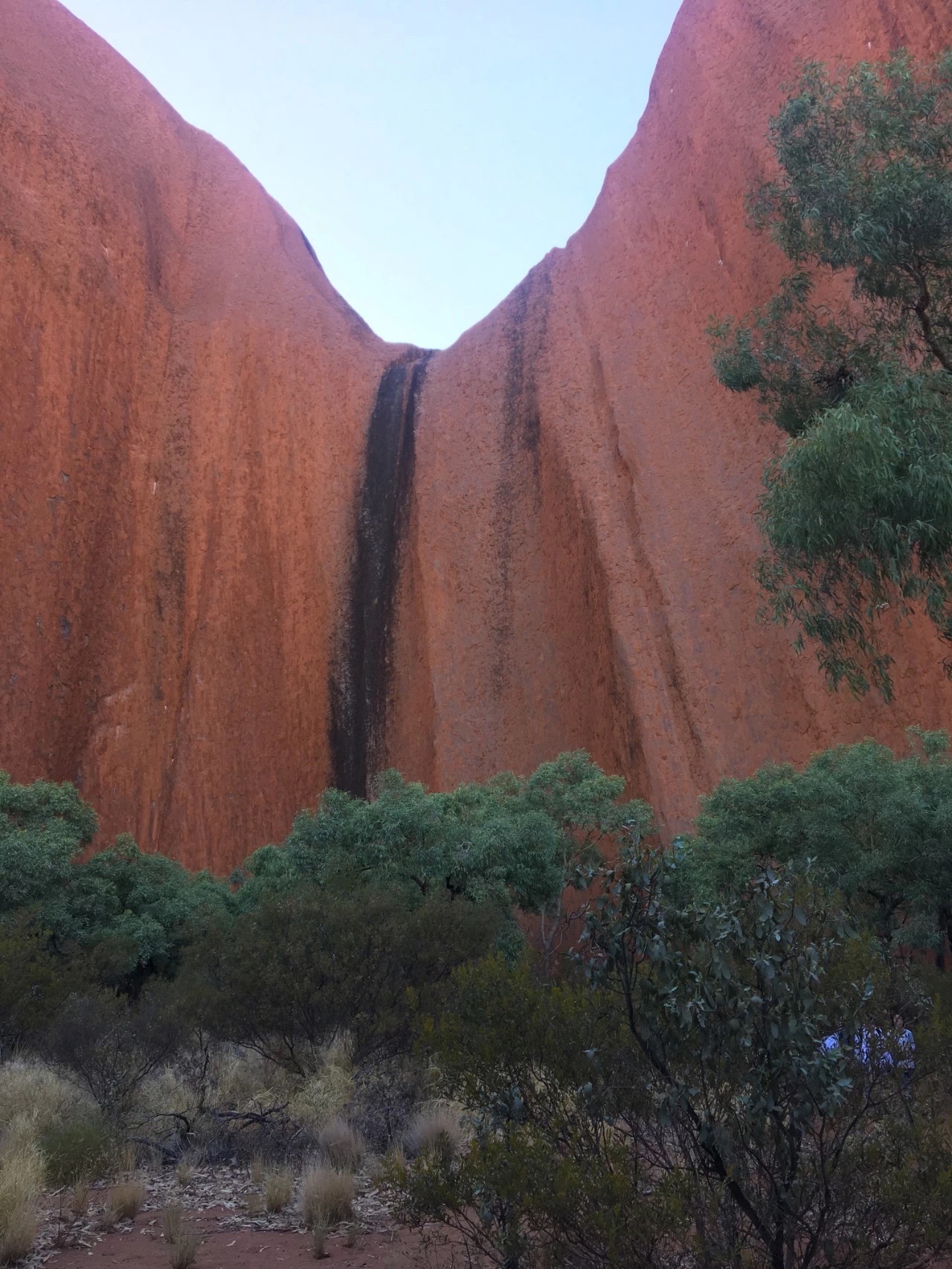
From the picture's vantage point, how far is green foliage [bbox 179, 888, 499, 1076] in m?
8.26

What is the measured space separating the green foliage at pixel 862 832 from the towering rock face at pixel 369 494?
5.81 metres

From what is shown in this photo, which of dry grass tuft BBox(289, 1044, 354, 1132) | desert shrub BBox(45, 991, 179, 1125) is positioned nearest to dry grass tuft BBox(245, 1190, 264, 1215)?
dry grass tuft BBox(289, 1044, 354, 1132)

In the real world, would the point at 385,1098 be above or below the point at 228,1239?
above

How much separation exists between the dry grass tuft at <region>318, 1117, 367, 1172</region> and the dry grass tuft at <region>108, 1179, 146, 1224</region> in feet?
3.94

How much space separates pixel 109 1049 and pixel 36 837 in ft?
28.8

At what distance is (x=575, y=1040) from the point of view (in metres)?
4.05

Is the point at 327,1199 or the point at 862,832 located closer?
the point at 327,1199

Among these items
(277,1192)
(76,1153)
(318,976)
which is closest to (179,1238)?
(277,1192)

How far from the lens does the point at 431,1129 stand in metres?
6.54

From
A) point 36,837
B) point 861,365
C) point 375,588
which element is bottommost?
point 36,837

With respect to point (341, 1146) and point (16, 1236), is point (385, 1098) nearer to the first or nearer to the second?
point (341, 1146)

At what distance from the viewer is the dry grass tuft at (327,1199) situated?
5.40 m

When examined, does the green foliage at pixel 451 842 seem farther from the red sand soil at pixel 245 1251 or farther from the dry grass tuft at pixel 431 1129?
the red sand soil at pixel 245 1251

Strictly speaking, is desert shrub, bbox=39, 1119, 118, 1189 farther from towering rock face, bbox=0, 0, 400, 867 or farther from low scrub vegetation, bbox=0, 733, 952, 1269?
towering rock face, bbox=0, 0, 400, 867
